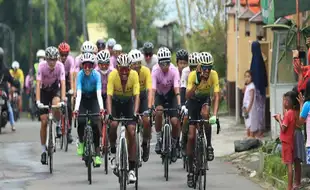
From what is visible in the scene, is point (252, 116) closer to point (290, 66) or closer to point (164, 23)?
point (290, 66)

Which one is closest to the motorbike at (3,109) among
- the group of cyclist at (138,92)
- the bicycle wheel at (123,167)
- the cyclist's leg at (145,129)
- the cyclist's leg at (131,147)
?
the group of cyclist at (138,92)

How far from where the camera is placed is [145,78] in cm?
1789

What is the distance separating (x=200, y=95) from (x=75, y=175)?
3.05 meters

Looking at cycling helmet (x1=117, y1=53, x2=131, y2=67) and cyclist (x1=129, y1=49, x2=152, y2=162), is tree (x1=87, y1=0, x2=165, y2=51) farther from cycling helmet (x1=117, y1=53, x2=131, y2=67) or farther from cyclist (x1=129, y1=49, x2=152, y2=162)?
cycling helmet (x1=117, y1=53, x2=131, y2=67)

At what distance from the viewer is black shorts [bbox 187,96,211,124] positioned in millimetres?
15781

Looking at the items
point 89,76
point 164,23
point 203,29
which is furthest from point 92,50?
point 164,23

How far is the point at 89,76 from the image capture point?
1738 cm

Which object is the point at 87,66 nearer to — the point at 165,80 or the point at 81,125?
the point at 81,125

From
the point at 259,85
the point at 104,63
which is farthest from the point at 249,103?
the point at 104,63

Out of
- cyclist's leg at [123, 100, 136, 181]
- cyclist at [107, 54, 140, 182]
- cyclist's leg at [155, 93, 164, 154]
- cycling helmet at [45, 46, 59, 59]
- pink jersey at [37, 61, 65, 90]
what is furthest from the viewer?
pink jersey at [37, 61, 65, 90]

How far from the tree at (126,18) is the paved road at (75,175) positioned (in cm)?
4185

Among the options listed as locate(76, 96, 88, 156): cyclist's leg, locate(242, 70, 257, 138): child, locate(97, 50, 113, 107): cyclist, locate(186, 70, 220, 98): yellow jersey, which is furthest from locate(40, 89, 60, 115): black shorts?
locate(242, 70, 257, 138): child

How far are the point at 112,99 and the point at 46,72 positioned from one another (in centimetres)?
338

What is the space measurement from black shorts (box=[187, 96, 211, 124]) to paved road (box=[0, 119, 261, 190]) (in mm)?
1120
